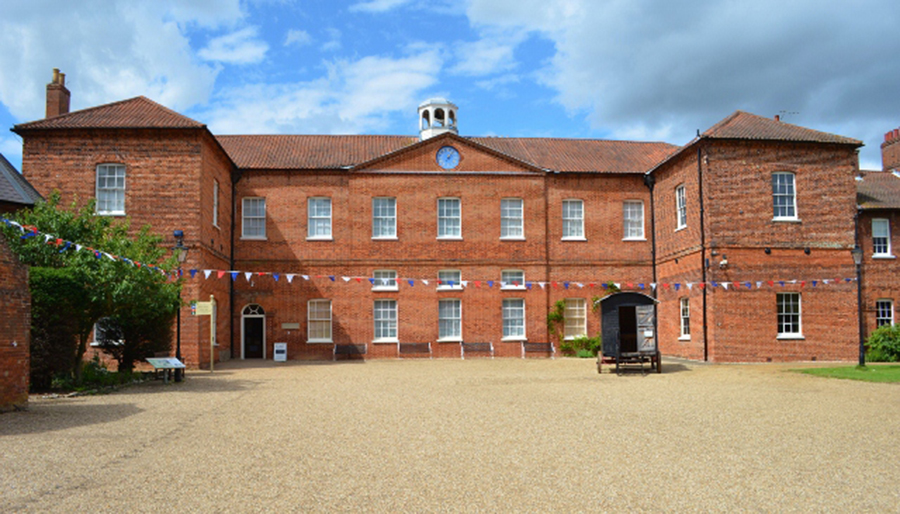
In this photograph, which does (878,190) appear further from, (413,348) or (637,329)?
(413,348)

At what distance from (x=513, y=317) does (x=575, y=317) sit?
8.27 ft

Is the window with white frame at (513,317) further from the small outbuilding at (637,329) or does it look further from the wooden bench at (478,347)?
the small outbuilding at (637,329)

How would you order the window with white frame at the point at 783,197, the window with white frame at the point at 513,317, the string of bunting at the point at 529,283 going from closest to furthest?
the string of bunting at the point at 529,283, the window with white frame at the point at 783,197, the window with white frame at the point at 513,317

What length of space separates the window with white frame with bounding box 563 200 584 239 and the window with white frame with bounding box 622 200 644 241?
1775 mm

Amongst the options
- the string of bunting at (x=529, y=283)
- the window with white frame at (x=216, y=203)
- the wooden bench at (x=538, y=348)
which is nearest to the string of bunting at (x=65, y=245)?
the string of bunting at (x=529, y=283)

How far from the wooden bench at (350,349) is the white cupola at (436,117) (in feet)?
32.8

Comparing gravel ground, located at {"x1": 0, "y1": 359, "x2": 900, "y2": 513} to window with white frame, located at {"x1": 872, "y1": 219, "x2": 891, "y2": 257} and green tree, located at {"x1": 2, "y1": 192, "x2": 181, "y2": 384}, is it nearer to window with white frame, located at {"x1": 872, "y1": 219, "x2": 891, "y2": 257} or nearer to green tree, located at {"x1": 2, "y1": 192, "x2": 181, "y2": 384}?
green tree, located at {"x1": 2, "y1": 192, "x2": 181, "y2": 384}

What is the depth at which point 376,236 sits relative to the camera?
2769 centimetres

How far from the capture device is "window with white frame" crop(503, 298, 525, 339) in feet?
90.7

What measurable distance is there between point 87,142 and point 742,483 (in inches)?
873

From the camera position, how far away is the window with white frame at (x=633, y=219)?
28656mm

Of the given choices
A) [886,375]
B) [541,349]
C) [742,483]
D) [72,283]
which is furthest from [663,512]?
[541,349]

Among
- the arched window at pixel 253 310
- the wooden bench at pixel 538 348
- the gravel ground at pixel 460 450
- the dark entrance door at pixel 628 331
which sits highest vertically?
the arched window at pixel 253 310

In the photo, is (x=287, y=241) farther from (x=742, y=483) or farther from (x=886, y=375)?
(x=742, y=483)
